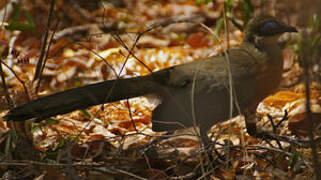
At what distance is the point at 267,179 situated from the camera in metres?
2.61

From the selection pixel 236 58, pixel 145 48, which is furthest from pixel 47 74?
pixel 236 58

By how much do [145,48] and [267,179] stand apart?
3728mm

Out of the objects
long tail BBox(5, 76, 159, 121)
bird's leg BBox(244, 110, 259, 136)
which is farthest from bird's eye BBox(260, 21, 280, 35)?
long tail BBox(5, 76, 159, 121)

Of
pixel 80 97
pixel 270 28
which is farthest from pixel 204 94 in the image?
pixel 80 97

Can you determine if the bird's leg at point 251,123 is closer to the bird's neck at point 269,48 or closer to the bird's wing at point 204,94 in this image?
the bird's wing at point 204,94

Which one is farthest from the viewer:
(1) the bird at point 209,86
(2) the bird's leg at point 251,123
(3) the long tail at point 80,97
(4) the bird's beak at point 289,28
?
(2) the bird's leg at point 251,123

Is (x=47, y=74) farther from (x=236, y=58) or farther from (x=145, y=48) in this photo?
(x=236, y=58)

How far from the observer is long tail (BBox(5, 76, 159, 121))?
2.60 meters

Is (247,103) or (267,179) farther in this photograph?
(247,103)

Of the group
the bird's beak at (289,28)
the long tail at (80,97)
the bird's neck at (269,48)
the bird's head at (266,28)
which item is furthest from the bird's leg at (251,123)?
the long tail at (80,97)

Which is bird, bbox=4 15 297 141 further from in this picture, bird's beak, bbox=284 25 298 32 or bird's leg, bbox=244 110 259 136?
bird's leg, bbox=244 110 259 136

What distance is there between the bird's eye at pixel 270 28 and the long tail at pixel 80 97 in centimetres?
100

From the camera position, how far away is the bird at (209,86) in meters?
3.15

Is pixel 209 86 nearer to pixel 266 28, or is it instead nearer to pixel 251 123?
pixel 251 123
